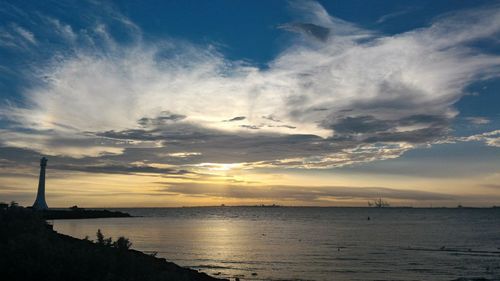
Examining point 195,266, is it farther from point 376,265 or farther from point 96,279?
point 96,279

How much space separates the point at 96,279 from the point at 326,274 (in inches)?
920

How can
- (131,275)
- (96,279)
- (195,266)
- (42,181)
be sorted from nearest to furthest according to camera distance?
(96,279)
(131,275)
(195,266)
(42,181)

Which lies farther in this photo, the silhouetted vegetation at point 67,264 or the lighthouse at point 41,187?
the lighthouse at point 41,187

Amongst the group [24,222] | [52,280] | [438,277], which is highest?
[24,222]

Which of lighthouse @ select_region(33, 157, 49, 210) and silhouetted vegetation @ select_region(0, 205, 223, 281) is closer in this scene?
silhouetted vegetation @ select_region(0, 205, 223, 281)

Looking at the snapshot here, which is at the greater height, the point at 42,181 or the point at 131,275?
the point at 42,181

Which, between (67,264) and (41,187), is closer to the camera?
(67,264)

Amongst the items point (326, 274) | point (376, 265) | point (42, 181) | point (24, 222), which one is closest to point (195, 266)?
point (326, 274)

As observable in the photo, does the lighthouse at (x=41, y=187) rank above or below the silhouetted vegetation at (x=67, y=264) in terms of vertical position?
above

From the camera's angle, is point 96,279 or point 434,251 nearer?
point 96,279

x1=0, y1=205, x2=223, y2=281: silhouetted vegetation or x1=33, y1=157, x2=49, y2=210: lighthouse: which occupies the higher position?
x1=33, y1=157, x2=49, y2=210: lighthouse

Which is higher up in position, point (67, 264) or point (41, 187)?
point (41, 187)

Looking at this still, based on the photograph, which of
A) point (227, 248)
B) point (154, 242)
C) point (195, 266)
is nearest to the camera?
point (195, 266)

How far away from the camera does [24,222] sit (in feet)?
78.3
